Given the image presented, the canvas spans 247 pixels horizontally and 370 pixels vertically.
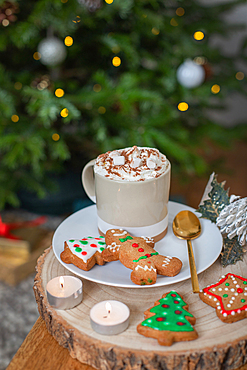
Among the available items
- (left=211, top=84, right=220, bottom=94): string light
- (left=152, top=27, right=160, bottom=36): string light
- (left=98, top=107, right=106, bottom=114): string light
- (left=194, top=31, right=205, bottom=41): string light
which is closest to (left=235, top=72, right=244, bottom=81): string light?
(left=211, top=84, right=220, bottom=94): string light

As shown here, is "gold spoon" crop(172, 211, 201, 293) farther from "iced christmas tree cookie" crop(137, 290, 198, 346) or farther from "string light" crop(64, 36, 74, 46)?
"string light" crop(64, 36, 74, 46)

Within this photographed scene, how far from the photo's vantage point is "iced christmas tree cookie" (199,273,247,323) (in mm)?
593

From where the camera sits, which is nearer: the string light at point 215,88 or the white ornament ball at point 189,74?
the white ornament ball at point 189,74

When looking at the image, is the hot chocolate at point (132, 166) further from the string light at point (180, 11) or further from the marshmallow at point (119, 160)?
the string light at point (180, 11)

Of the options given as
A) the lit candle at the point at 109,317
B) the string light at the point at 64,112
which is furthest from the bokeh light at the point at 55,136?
the lit candle at the point at 109,317

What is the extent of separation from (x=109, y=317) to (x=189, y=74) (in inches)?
50.9

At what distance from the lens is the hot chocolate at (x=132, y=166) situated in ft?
2.32

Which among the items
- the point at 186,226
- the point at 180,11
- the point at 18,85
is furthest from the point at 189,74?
the point at 186,226

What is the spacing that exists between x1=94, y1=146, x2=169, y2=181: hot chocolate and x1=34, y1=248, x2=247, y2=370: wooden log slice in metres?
0.26

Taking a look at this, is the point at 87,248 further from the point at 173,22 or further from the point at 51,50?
the point at 173,22

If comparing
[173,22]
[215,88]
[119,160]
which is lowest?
[215,88]

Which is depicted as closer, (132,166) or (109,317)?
(109,317)

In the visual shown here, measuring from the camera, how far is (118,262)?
72 centimetres

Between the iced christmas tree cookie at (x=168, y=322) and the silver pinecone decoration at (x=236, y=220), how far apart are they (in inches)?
9.1
